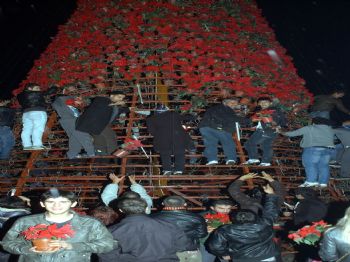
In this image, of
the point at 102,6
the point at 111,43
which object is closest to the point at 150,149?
the point at 111,43

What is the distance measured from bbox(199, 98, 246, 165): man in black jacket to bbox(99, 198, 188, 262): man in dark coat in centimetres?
352

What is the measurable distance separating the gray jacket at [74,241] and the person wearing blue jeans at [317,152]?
5.51 metres

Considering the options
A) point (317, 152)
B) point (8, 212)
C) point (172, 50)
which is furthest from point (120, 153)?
point (317, 152)

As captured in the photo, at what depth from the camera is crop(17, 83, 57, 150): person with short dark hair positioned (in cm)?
834

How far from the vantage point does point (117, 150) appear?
797 centimetres

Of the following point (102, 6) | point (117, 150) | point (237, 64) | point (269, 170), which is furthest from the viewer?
point (102, 6)

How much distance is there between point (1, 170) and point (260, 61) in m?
8.19

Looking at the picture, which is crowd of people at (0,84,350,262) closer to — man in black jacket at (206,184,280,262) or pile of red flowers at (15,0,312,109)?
man in black jacket at (206,184,280,262)

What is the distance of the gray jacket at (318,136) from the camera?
848 cm

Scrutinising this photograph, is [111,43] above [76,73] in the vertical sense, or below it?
above

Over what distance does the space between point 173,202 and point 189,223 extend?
1.40ft

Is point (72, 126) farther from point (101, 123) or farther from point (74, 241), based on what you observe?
point (74, 241)

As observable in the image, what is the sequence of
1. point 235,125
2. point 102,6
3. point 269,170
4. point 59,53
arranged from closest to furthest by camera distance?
point 235,125 → point 269,170 → point 59,53 → point 102,6

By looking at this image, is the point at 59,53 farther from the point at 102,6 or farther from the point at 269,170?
the point at 269,170
